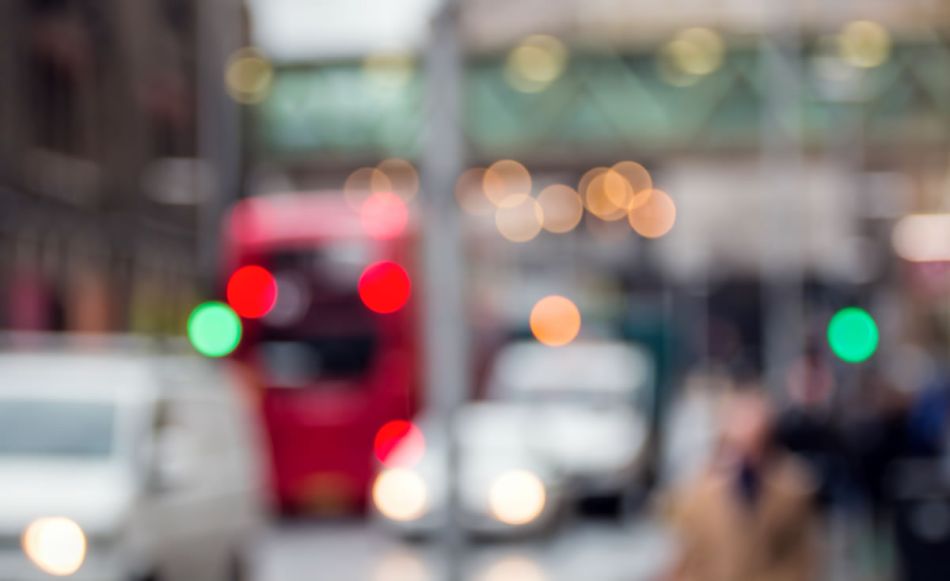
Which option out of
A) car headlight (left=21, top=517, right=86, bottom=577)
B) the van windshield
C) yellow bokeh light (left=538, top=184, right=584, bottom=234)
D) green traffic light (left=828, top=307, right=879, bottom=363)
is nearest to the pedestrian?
car headlight (left=21, top=517, right=86, bottom=577)

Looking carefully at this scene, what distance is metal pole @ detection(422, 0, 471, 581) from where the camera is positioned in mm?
6992

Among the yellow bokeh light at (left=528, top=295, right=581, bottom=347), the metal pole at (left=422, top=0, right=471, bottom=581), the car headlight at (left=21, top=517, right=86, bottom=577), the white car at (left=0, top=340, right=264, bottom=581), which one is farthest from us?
the yellow bokeh light at (left=528, top=295, right=581, bottom=347)

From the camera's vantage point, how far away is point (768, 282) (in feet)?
155

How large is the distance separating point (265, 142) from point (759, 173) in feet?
33.9

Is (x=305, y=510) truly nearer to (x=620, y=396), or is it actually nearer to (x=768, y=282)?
(x=620, y=396)

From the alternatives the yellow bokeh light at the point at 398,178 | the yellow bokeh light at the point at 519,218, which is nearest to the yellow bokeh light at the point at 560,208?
the yellow bokeh light at the point at 519,218

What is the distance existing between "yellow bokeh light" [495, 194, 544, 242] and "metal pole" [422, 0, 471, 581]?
4286 centimetres

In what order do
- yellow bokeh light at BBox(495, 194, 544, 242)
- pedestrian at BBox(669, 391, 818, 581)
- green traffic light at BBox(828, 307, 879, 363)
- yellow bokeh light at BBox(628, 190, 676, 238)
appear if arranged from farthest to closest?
yellow bokeh light at BBox(495, 194, 544, 242)
yellow bokeh light at BBox(628, 190, 676, 238)
green traffic light at BBox(828, 307, 879, 363)
pedestrian at BBox(669, 391, 818, 581)

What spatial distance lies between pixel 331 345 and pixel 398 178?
88.6 feet

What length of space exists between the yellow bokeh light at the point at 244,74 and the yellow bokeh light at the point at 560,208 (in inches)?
435

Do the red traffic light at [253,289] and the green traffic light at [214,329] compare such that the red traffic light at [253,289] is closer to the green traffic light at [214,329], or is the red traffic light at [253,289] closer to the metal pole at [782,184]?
the green traffic light at [214,329]

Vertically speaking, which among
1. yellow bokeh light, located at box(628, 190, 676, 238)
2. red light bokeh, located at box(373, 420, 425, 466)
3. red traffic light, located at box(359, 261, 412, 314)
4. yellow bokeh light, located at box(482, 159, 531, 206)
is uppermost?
yellow bokeh light, located at box(482, 159, 531, 206)

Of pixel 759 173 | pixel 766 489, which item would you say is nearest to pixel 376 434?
pixel 766 489

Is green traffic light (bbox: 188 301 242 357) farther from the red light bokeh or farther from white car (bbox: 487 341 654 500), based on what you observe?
white car (bbox: 487 341 654 500)
